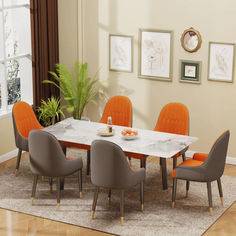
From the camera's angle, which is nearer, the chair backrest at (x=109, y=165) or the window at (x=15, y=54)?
the chair backrest at (x=109, y=165)

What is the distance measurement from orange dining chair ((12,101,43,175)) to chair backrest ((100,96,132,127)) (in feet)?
3.49

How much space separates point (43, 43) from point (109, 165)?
10.6ft

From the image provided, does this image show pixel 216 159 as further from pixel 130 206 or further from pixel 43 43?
pixel 43 43

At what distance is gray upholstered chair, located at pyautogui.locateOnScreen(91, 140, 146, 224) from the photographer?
592 centimetres

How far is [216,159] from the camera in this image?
6273 millimetres

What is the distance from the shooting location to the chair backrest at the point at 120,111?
7.81 meters

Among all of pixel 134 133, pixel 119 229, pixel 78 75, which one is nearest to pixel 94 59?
pixel 78 75

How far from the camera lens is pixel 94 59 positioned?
29.2ft

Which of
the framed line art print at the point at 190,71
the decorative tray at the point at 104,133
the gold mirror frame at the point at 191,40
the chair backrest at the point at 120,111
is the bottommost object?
the decorative tray at the point at 104,133

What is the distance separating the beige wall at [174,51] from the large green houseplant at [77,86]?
0.77 ft

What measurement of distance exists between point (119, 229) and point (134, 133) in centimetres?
138

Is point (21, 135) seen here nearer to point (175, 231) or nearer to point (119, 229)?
point (119, 229)

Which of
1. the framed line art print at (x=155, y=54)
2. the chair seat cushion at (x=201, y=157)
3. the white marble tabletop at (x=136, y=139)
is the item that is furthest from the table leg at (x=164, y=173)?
the framed line art print at (x=155, y=54)

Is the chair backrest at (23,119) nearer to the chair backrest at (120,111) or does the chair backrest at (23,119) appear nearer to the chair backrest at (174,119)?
the chair backrest at (120,111)
